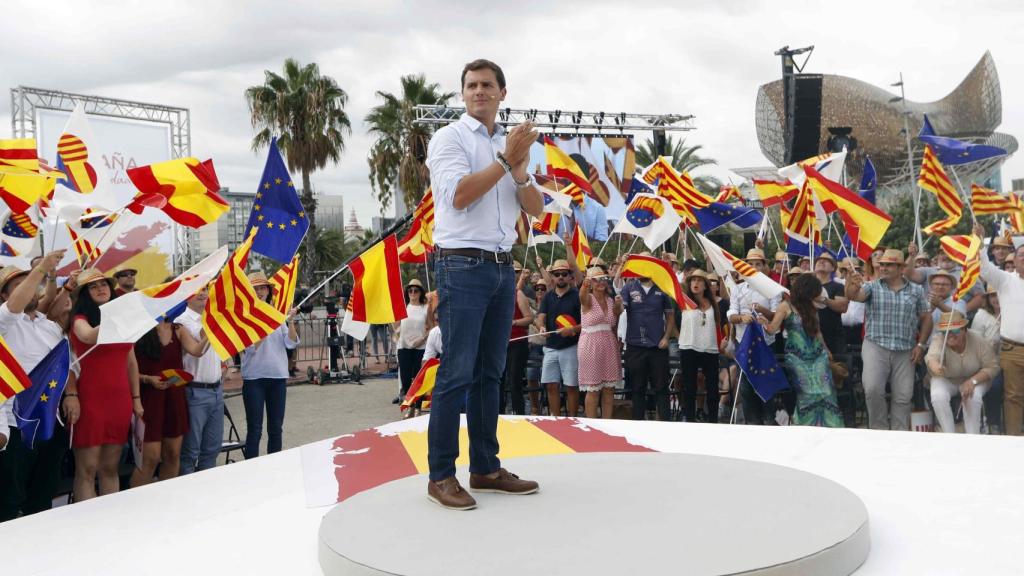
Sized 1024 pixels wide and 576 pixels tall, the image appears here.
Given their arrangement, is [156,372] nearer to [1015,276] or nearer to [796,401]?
[796,401]

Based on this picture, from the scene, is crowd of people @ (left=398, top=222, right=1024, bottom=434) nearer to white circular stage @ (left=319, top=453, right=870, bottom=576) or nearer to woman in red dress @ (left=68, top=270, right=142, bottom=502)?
white circular stage @ (left=319, top=453, right=870, bottom=576)

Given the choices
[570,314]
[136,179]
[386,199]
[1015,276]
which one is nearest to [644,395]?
[570,314]

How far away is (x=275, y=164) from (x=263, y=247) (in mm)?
631

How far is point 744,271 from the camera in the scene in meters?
7.04

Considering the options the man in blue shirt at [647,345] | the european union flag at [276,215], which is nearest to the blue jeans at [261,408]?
the european union flag at [276,215]

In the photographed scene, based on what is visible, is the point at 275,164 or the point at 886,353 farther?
the point at 886,353

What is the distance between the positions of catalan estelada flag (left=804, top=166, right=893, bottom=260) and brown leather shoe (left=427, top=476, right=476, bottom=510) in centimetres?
525

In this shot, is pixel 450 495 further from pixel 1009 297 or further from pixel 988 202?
pixel 988 202

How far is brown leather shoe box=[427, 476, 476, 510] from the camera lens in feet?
10.9

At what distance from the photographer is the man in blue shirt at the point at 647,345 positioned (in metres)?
8.31

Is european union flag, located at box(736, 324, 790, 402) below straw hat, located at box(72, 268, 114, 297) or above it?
below

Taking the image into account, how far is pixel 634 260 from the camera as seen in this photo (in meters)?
7.62

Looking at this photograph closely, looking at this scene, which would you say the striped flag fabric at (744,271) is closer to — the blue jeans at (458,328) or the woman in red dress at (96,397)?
the blue jeans at (458,328)

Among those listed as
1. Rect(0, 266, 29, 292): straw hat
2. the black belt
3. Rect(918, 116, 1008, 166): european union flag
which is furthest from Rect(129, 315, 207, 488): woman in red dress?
Rect(918, 116, 1008, 166): european union flag
